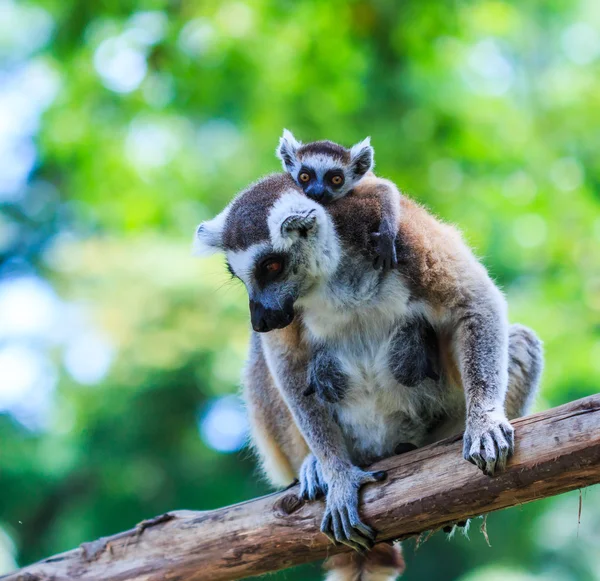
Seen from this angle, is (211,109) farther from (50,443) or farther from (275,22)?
(50,443)

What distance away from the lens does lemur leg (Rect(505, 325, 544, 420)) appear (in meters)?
4.46

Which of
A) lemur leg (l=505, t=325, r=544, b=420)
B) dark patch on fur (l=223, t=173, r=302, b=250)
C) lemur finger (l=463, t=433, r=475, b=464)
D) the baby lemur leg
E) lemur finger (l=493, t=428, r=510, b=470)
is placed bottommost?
lemur finger (l=493, t=428, r=510, b=470)

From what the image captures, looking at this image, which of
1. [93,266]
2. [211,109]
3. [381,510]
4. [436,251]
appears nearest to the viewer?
[381,510]

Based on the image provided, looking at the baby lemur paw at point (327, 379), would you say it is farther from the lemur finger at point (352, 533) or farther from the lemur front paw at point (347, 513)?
the lemur finger at point (352, 533)

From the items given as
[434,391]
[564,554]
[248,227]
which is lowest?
[564,554]

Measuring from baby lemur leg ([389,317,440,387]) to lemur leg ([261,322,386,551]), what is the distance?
19.9 inches

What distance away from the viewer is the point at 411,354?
14.3ft

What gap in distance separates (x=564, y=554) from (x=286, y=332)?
18.9 feet

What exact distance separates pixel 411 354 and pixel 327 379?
0.49 m

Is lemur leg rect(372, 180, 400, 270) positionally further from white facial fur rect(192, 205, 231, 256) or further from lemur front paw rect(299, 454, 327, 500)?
lemur front paw rect(299, 454, 327, 500)

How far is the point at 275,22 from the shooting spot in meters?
9.91

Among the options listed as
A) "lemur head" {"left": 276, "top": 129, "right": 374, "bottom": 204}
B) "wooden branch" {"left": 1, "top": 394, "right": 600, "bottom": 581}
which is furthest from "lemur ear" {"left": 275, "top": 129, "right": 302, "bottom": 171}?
"wooden branch" {"left": 1, "top": 394, "right": 600, "bottom": 581}

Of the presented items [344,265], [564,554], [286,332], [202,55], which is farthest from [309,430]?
[202,55]

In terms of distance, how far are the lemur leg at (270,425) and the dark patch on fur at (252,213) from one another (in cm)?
93
